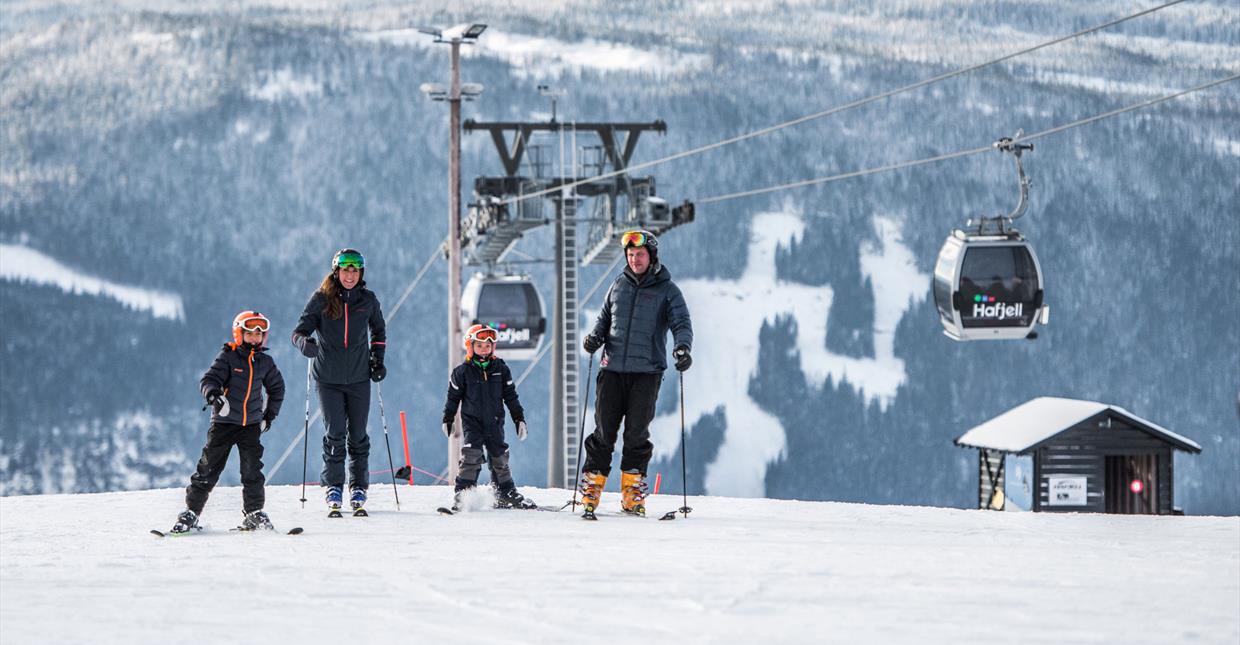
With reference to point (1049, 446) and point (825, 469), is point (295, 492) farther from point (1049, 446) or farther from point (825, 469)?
point (825, 469)

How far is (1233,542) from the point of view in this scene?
25.7 feet

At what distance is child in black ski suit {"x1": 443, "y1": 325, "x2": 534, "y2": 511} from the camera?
9328 millimetres

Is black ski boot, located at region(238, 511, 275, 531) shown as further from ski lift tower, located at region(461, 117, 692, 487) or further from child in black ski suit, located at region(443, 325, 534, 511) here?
ski lift tower, located at region(461, 117, 692, 487)

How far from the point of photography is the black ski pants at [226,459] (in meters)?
7.89

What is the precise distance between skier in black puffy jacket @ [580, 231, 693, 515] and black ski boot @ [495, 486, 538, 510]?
76 centimetres

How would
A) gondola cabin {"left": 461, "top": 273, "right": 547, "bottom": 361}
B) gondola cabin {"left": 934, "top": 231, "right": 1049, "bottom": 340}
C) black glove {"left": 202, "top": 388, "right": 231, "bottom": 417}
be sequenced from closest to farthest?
black glove {"left": 202, "top": 388, "right": 231, "bottom": 417} → gondola cabin {"left": 934, "top": 231, "right": 1049, "bottom": 340} → gondola cabin {"left": 461, "top": 273, "right": 547, "bottom": 361}

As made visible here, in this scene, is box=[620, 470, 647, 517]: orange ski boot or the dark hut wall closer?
box=[620, 470, 647, 517]: orange ski boot

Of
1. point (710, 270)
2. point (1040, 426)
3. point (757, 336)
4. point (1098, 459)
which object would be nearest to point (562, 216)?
point (1040, 426)

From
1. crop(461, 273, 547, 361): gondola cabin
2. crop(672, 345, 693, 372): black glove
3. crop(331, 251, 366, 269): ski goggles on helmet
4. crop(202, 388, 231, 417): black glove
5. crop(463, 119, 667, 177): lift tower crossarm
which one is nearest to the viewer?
crop(202, 388, 231, 417): black glove

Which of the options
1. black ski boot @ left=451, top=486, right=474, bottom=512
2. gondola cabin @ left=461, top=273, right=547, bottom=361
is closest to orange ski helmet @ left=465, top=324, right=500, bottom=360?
black ski boot @ left=451, top=486, right=474, bottom=512

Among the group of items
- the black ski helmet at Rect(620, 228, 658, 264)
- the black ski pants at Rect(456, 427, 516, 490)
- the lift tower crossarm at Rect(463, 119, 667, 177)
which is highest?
the lift tower crossarm at Rect(463, 119, 667, 177)

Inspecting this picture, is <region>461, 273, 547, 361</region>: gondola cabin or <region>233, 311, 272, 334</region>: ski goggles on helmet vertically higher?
<region>461, 273, 547, 361</region>: gondola cabin

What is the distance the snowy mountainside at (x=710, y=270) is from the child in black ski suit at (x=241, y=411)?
428 feet

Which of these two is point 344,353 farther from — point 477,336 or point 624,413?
point 624,413
